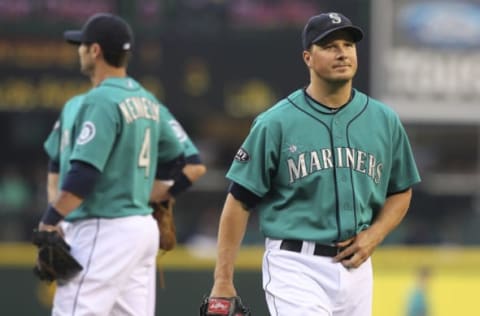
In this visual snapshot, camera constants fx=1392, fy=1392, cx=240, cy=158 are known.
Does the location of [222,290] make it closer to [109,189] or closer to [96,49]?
[109,189]

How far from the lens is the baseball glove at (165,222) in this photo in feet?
22.0

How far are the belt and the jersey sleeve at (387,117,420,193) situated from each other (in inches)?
15.7

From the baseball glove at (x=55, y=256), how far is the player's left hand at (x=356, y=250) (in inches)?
54.6

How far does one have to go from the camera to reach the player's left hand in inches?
200

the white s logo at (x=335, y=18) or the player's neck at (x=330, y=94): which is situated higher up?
the white s logo at (x=335, y=18)

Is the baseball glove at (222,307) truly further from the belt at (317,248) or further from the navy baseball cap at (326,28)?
the navy baseball cap at (326,28)

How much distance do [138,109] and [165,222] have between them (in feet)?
2.50

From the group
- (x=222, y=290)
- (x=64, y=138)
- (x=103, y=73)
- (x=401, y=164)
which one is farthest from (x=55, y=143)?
(x=401, y=164)

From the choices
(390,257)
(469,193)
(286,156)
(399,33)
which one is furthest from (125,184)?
(469,193)

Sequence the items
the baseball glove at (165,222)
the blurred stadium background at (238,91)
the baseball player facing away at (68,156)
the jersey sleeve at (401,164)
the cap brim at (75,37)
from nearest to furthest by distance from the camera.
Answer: the jersey sleeve at (401,164) < the baseball player facing away at (68,156) < the cap brim at (75,37) < the baseball glove at (165,222) < the blurred stadium background at (238,91)

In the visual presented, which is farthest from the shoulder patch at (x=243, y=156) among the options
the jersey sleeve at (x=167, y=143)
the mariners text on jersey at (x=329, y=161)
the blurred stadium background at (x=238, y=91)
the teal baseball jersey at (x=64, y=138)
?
the blurred stadium background at (x=238, y=91)

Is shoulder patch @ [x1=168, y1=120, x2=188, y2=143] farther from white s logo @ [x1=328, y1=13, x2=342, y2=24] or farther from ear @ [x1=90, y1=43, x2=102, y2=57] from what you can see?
white s logo @ [x1=328, y1=13, x2=342, y2=24]

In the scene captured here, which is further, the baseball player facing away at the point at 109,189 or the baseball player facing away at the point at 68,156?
the baseball player facing away at the point at 68,156

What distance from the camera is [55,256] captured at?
589 cm
